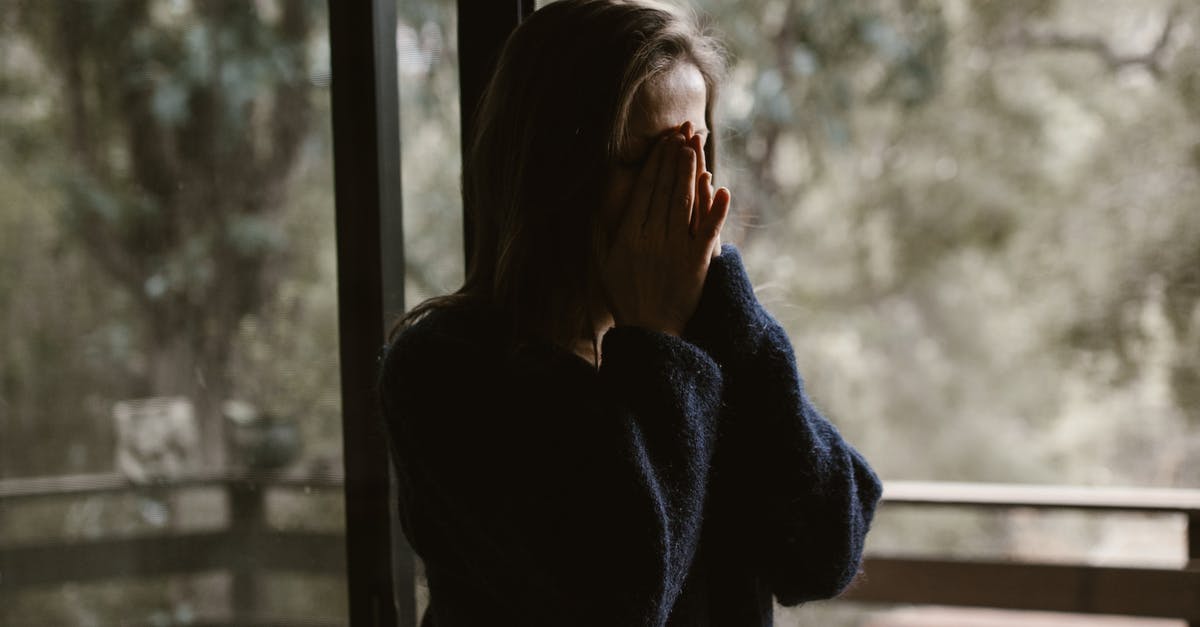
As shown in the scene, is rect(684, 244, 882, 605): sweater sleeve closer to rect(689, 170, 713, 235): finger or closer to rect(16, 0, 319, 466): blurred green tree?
rect(689, 170, 713, 235): finger

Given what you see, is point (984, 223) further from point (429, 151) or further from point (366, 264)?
point (366, 264)

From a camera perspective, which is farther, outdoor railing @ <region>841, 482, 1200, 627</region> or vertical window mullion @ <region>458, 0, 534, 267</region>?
outdoor railing @ <region>841, 482, 1200, 627</region>

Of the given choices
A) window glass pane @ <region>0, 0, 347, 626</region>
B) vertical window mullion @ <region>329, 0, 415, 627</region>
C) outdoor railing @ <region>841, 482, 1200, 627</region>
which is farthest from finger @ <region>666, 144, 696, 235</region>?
outdoor railing @ <region>841, 482, 1200, 627</region>

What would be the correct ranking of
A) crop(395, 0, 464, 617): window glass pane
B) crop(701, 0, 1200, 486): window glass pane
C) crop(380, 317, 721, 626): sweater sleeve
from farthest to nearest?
crop(701, 0, 1200, 486): window glass pane → crop(395, 0, 464, 617): window glass pane → crop(380, 317, 721, 626): sweater sleeve

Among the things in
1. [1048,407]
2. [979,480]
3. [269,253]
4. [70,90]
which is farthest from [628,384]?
[979,480]

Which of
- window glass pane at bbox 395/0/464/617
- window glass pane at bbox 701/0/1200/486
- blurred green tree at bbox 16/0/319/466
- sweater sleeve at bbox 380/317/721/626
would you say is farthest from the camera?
window glass pane at bbox 701/0/1200/486

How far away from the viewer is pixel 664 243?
2.36 ft

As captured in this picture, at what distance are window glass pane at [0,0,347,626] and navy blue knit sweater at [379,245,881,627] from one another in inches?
13.3

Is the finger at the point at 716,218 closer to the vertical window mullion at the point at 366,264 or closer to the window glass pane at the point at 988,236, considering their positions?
the vertical window mullion at the point at 366,264

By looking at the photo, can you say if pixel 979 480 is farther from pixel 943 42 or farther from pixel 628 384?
pixel 628 384

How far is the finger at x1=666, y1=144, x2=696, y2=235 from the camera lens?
69 cm

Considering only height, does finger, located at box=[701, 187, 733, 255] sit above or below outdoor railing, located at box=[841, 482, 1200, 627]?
above

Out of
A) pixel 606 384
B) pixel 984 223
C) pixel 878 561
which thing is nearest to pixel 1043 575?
pixel 878 561

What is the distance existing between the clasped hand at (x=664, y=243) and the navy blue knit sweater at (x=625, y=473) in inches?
0.8
